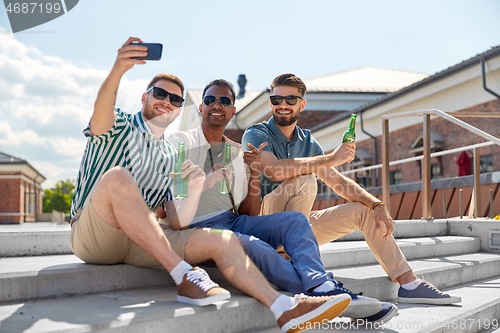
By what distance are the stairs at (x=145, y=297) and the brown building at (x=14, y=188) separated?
2542 cm

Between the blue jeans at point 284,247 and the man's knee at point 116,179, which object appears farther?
the blue jeans at point 284,247


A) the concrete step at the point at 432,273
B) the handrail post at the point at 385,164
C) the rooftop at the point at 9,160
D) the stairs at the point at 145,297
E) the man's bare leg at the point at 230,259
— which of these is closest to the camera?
the stairs at the point at 145,297

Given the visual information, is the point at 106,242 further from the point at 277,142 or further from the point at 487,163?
the point at 487,163

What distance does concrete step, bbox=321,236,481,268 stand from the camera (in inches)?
124

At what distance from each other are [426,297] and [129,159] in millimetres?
1995

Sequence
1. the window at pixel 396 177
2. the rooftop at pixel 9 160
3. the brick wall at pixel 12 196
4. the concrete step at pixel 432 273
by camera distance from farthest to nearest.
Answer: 1. the brick wall at pixel 12 196
2. the rooftop at pixel 9 160
3. the window at pixel 396 177
4. the concrete step at pixel 432 273

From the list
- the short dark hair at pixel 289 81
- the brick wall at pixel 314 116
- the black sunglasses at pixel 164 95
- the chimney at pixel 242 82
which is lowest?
the black sunglasses at pixel 164 95

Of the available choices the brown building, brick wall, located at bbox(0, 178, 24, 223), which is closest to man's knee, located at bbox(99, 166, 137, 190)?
the brown building

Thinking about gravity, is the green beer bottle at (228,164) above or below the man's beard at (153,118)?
below

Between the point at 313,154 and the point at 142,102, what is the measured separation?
125cm

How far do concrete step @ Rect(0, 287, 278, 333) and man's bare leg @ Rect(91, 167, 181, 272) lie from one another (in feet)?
0.78

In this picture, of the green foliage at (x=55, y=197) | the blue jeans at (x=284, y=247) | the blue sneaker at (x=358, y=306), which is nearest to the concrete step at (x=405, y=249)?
the blue jeans at (x=284, y=247)

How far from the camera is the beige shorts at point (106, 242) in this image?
80.5 inches

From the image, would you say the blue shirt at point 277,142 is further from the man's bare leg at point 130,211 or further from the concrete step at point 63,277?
the man's bare leg at point 130,211
